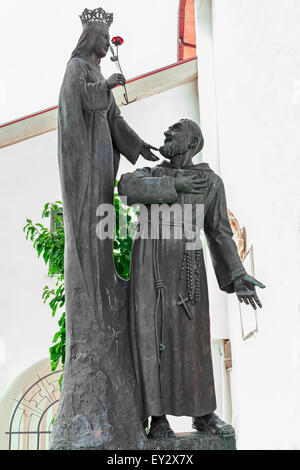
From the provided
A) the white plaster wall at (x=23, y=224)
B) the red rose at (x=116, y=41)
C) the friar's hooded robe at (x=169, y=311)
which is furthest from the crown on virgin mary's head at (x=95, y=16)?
the white plaster wall at (x=23, y=224)

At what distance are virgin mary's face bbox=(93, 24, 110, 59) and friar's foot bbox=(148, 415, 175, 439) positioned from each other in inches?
63.9

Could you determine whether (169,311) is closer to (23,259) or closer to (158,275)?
(158,275)

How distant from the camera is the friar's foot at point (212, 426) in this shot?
2.44 metres

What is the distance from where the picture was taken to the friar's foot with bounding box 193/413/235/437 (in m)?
2.44

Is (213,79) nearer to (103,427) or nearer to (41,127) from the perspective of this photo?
(41,127)

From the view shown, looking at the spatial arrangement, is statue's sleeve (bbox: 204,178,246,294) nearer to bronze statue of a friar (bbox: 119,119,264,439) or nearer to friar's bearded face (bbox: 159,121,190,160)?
bronze statue of a friar (bbox: 119,119,264,439)

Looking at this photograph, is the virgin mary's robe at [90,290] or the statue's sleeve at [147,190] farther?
the statue's sleeve at [147,190]

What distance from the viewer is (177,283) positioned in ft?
8.37

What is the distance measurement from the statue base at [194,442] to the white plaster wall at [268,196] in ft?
5.98

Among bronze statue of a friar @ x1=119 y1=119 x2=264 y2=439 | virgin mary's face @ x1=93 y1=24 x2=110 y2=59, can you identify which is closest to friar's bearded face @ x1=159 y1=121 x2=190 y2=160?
bronze statue of a friar @ x1=119 y1=119 x2=264 y2=439

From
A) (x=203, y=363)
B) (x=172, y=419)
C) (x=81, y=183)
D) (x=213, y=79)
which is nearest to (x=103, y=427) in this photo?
(x=203, y=363)

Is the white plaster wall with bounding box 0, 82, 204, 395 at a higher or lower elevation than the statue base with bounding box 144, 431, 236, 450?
higher

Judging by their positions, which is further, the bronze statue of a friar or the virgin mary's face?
the virgin mary's face

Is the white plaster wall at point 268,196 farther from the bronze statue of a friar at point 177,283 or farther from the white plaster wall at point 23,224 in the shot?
the white plaster wall at point 23,224
